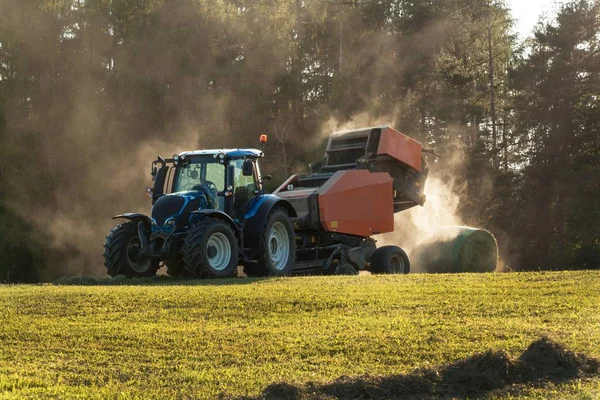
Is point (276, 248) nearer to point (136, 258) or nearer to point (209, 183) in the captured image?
point (209, 183)

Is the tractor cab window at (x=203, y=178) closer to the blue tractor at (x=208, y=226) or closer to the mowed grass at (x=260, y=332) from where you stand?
the blue tractor at (x=208, y=226)

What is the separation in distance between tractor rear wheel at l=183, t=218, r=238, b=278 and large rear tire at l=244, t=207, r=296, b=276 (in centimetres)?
82

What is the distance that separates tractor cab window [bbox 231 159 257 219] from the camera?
17094 millimetres

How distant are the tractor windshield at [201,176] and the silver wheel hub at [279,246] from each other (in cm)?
147

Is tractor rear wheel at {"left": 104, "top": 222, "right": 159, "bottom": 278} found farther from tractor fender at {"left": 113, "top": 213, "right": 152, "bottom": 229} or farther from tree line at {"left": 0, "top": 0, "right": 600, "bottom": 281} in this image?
tree line at {"left": 0, "top": 0, "right": 600, "bottom": 281}

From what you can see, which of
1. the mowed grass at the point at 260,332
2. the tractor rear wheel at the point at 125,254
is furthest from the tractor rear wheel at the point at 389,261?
the mowed grass at the point at 260,332

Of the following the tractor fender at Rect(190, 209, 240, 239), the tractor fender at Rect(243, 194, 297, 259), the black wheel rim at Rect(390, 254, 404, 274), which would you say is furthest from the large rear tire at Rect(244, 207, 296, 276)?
the black wheel rim at Rect(390, 254, 404, 274)

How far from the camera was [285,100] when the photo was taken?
128 ft

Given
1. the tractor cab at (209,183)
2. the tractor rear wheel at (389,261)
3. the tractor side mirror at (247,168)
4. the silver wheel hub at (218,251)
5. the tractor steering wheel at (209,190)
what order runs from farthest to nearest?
the tractor rear wheel at (389,261), the tractor steering wheel at (209,190), the tractor side mirror at (247,168), the tractor cab at (209,183), the silver wheel hub at (218,251)

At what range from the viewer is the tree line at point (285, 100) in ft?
111

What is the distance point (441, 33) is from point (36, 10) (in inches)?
685

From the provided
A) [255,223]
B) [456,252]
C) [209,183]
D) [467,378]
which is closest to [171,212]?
[209,183]

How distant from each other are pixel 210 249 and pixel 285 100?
23.6m

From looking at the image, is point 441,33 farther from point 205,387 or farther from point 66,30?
point 205,387
